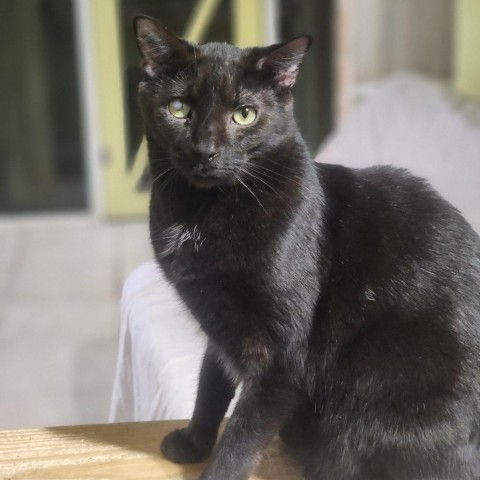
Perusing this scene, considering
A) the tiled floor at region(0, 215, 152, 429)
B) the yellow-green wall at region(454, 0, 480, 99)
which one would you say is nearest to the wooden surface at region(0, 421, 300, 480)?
the tiled floor at region(0, 215, 152, 429)

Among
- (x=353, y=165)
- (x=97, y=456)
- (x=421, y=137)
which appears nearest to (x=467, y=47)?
(x=421, y=137)

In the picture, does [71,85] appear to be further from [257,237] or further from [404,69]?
[257,237]

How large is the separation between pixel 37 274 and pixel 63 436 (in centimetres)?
188

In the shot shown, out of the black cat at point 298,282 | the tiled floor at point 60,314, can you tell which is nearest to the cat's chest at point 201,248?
the black cat at point 298,282

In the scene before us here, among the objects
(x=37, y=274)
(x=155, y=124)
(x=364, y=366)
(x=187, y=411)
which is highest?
(x=155, y=124)

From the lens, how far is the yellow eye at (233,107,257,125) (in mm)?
661

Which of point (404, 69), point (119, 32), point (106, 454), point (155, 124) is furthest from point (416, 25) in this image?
point (106, 454)

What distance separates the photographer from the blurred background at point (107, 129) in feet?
5.56

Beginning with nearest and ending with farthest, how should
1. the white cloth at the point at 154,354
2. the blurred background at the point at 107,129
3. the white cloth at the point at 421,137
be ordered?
the white cloth at the point at 154,354 → the white cloth at the point at 421,137 → the blurred background at the point at 107,129

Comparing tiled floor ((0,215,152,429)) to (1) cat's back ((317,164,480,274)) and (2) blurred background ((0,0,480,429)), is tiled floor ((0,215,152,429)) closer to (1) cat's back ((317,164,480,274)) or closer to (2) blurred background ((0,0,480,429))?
(2) blurred background ((0,0,480,429))

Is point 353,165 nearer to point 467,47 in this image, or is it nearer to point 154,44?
point 154,44

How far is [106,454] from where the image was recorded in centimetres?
73

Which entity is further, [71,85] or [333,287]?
[71,85]

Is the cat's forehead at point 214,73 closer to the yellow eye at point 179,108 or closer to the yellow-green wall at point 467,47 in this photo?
the yellow eye at point 179,108
